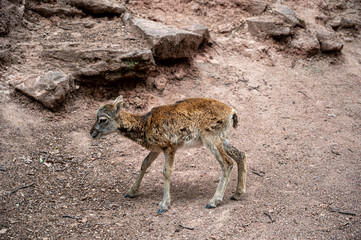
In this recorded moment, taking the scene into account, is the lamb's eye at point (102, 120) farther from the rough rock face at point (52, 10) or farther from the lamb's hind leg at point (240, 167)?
the rough rock face at point (52, 10)

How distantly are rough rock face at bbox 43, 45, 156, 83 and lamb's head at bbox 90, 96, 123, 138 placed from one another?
3.01 m

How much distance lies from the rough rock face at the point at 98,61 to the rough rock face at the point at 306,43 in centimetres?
742

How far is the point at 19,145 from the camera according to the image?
793 centimetres

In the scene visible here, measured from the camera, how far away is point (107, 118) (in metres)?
7.21

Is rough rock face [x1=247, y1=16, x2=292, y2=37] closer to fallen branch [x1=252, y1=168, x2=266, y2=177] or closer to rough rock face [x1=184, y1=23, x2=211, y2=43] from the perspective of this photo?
rough rock face [x1=184, y1=23, x2=211, y2=43]

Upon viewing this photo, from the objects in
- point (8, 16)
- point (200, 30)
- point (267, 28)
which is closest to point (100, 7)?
point (8, 16)

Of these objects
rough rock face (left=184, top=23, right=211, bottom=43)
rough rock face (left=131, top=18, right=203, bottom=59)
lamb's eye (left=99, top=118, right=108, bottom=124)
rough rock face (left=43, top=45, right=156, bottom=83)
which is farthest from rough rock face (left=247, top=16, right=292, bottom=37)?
lamb's eye (left=99, top=118, right=108, bottom=124)

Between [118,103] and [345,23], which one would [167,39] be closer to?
[118,103]

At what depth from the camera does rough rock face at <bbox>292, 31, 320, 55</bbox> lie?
14.2 meters

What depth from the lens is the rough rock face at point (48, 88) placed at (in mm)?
8938

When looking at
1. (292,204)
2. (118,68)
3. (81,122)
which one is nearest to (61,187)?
(81,122)

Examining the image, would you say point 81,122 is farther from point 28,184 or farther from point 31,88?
point 28,184

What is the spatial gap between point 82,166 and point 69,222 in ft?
7.10

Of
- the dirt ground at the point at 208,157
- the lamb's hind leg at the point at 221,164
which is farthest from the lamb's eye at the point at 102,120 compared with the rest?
the lamb's hind leg at the point at 221,164
